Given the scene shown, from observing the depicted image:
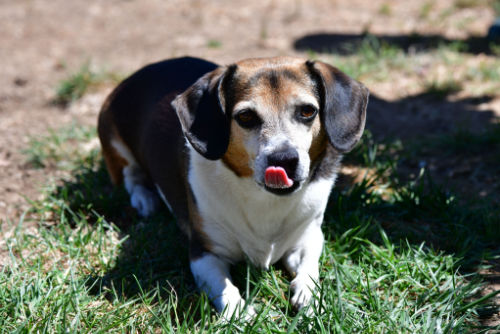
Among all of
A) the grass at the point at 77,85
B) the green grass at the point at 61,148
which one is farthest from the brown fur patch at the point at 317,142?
the grass at the point at 77,85

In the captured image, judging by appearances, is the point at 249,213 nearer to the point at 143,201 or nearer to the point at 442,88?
the point at 143,201

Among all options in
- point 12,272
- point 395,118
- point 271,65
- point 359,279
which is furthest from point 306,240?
point 395,118

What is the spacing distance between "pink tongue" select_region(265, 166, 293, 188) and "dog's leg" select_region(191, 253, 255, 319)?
607mm

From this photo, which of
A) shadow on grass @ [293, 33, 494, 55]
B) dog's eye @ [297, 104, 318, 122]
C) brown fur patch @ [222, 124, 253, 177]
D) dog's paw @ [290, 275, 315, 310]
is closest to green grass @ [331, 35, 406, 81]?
shadow on grass @ [293, 33, 494, 55]

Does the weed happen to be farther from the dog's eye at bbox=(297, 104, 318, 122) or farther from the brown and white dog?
the dog's eye at bbox=(297, 104, 318, 122)

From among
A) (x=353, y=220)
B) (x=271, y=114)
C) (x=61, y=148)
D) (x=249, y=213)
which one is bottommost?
(x=61, y=148)

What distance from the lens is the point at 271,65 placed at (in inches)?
111

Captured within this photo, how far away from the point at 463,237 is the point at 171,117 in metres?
1.97

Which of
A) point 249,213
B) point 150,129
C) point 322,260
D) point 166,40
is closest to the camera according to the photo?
point 249,213

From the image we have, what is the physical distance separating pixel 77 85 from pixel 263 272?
3.66 m

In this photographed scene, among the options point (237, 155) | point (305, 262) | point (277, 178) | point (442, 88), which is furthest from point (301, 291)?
point (442, 88)

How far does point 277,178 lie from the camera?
98.0 inches

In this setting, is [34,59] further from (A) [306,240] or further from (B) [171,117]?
(A) [306,240]

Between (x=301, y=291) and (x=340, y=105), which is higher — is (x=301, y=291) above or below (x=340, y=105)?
below
